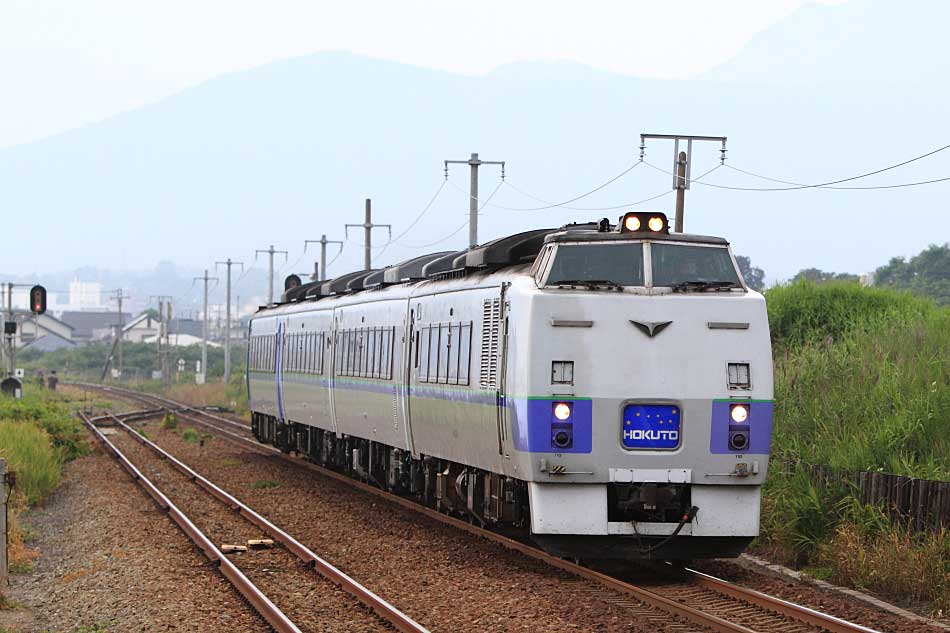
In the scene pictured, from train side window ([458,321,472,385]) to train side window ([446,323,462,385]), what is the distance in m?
0.15

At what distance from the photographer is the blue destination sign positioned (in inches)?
496

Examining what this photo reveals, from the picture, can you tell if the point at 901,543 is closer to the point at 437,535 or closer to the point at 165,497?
the point at 437,535

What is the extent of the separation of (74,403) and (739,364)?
53.0 meters

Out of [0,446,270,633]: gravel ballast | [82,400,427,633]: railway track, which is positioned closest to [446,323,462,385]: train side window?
[82,400,427,633]: railway track


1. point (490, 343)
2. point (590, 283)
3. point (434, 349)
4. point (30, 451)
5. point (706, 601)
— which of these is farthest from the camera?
point (30, 451)

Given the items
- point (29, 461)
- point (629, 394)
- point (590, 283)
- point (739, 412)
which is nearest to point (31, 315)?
point (29, 461)

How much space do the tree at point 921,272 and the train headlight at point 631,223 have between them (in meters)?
28.5

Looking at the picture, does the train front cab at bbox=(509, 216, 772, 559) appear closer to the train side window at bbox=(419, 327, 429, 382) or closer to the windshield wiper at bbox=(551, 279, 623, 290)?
the windshield wiper at bbox=(551, 279, 623, 290)

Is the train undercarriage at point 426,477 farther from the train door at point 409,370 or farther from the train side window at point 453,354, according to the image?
A: the train side window at point 453,354

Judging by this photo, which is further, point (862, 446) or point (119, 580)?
point (862, 446)

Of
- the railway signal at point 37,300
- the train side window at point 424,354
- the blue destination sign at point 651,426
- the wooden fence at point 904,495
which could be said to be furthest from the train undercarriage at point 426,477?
the railway signal at point 37,300

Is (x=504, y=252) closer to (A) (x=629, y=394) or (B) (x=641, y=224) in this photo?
(B) (x=641, y=224)

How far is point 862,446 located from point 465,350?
432 cm

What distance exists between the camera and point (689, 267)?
43.0 feet
